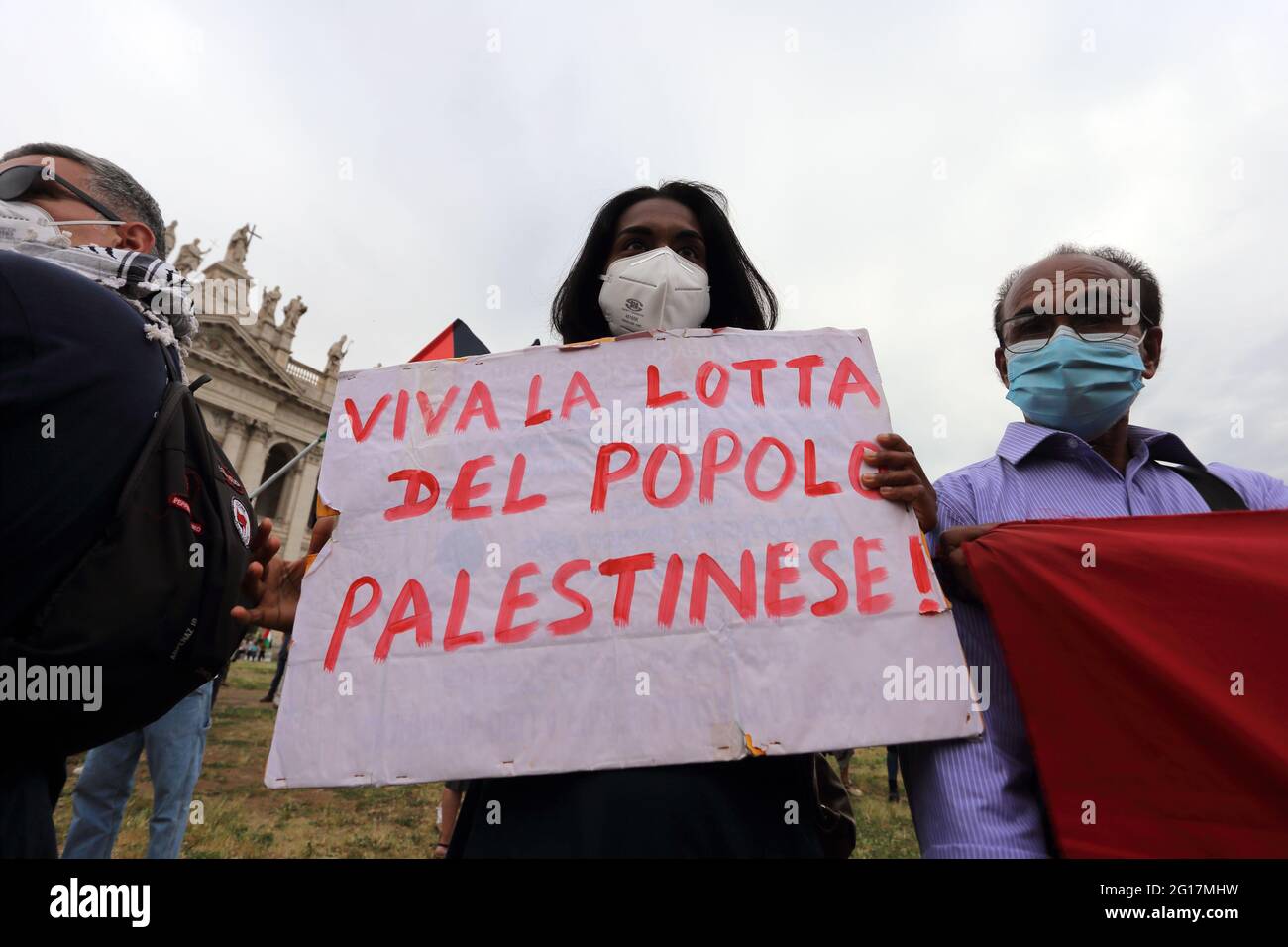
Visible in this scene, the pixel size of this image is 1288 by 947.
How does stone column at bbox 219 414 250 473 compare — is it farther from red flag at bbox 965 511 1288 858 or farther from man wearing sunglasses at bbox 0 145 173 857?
red flag at bbox 965 511 1288 858

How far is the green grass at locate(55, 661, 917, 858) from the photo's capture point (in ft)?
13.6

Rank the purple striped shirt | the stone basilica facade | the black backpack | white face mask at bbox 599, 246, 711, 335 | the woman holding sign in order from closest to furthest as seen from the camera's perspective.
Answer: the black backpack
the woman holding sign
the purple striped shirt
white face mask at bbox 599, 246, 711, 335
the stone basilica facade

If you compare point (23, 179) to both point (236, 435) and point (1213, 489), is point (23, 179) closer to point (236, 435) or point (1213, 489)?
point (1213, 489)

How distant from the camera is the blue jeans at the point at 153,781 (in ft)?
9.88

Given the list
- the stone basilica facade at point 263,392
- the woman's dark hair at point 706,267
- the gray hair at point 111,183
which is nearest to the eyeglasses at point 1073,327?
the woman's dark hair at point 706,267

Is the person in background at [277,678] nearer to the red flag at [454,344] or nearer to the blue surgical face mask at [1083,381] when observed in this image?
the red flag at [454,344]

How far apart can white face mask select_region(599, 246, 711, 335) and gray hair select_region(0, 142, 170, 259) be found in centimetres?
134

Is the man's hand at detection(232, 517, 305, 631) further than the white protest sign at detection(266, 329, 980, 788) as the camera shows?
Yes

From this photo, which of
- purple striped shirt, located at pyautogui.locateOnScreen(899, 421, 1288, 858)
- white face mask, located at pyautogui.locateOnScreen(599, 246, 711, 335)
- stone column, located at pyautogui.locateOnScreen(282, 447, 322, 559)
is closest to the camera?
purple striped shirt, located at pyautogui.locateOnScreen(899, 421, 1288, 858)

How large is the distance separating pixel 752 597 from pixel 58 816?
236 inches

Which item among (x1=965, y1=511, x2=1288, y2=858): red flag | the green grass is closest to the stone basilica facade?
the green grass
